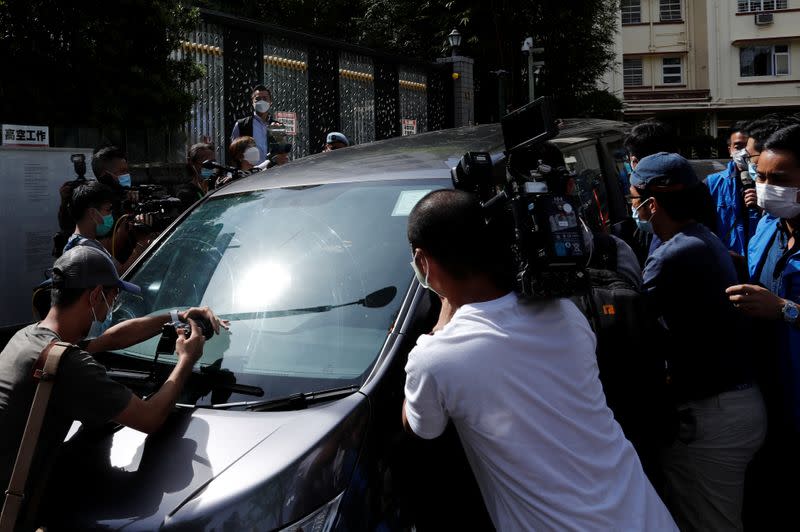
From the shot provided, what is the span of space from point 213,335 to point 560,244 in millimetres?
1315

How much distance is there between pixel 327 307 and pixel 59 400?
0.88 m

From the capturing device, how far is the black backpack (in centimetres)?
271

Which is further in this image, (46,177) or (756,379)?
(46,177)

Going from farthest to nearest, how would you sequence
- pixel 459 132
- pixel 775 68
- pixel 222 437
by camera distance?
pixel 775 68
pixel 459 132
pixel 222 437

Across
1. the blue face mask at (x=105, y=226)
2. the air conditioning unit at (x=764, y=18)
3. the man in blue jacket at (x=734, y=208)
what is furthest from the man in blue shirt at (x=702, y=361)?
the air conditioning unit at (x=764, y=18)

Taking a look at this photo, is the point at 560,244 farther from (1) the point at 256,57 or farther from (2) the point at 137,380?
(1) the point at 256,57

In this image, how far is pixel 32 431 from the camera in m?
2.15

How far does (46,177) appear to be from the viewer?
24.6 ft

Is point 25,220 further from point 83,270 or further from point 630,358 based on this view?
point 630,358

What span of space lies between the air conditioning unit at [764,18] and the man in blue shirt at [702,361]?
136ft

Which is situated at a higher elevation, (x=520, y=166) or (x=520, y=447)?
(x=520, y=166)

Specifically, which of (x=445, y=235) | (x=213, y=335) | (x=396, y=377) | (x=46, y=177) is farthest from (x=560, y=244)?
(x=46, y=177)

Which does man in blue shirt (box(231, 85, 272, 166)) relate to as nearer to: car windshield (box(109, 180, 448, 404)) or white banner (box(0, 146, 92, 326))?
white banner (box(0, 146, 92, 326))

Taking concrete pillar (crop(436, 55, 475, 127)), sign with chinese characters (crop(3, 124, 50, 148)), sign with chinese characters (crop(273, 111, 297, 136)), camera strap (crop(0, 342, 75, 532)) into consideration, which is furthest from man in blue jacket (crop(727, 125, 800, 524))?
concrete pillar (crop(436, 55, 475, 127))
